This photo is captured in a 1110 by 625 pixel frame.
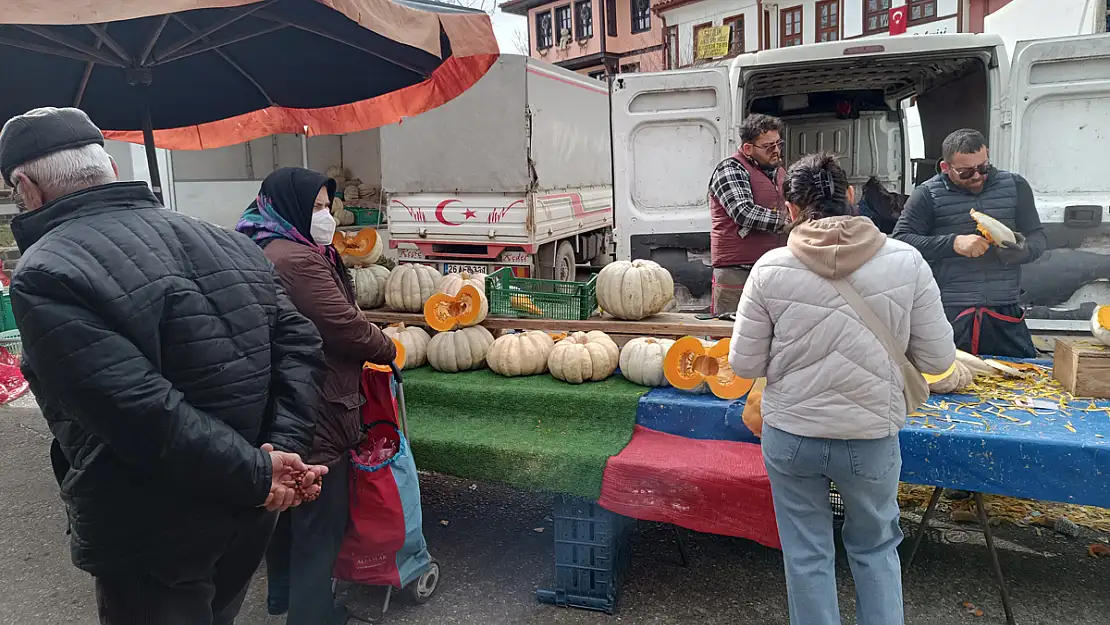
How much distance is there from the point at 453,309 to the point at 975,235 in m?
2.73

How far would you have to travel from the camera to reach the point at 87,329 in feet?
5.78

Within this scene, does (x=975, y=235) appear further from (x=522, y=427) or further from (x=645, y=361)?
(x=522, y=427)

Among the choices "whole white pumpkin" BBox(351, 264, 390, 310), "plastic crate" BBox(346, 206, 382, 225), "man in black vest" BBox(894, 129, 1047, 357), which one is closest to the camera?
"man in black vest" BBox(894, 129, 1047, 357)

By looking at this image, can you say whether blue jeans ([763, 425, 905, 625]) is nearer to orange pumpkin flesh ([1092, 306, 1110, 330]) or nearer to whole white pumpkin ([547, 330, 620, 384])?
whole white pumpkin ([547, 330, 620, 384])

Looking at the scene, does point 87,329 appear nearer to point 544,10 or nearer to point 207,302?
point 207,302

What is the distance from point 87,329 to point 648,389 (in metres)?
2.53

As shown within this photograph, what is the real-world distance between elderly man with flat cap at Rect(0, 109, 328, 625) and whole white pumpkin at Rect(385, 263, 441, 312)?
2202 millimetres

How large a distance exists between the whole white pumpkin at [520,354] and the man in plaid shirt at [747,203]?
138 centimetres

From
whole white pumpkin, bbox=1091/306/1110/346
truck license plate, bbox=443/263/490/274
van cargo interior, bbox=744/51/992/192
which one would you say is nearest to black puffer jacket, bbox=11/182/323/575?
whole white pumpkin, bbox=1091/306/1110/346

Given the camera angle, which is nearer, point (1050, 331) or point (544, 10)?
point (1050, 331)

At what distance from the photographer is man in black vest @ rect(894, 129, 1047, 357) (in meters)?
3.85

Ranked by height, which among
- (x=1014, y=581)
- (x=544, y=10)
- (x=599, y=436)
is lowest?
(x=1014, y=581)

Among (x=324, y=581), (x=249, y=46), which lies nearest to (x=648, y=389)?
(x=324, y=581)

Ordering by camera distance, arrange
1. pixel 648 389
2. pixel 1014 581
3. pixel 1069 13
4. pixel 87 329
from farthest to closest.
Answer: pixel 1069 13 < pixel 648 389 < pixel 1014 581 < pixel 87 329
